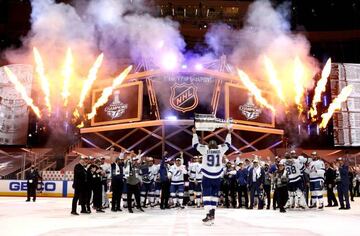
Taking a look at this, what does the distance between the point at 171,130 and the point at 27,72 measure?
1278cm

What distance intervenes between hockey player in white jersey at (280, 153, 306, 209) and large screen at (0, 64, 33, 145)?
23.3m

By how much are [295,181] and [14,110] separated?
24.4 meters

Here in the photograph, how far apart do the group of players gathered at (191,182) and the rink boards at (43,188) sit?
27.7ft

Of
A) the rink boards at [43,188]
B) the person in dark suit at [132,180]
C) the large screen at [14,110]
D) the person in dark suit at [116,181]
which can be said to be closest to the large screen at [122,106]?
the large screen at [14,110]

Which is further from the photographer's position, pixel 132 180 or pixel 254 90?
pixel 254 90

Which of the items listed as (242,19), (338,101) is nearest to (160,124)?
(338,101)

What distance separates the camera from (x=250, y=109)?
28641 millimetres

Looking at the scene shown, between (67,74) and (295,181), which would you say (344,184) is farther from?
(67,74)

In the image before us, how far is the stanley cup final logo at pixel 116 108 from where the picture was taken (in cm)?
2839

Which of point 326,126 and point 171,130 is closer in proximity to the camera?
point 171,130

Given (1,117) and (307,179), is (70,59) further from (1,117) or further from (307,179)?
(307,179)

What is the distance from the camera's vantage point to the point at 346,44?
120ft

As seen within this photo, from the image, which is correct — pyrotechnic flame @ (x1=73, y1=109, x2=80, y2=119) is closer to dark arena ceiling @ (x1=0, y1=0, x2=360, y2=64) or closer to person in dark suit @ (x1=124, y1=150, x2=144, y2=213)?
dark arena ceiling @ (x1=0, y1=0, x2=360, y2=64)

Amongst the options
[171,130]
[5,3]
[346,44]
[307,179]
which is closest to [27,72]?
[5,3]
